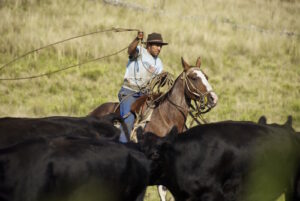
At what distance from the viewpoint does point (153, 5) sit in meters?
25.0

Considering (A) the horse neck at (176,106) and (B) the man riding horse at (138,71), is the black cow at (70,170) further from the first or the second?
(B) the man riding horse at (138,71)

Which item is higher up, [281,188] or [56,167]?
[56,167]

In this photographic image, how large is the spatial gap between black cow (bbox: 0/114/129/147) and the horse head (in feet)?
4.61

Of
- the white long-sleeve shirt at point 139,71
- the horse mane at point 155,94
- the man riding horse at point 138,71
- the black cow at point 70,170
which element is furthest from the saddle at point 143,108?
the black cow at point 70,170

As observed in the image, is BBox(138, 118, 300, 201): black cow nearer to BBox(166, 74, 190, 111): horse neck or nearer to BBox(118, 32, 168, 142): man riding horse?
BBox(166, 74, 190, 111): horse neck

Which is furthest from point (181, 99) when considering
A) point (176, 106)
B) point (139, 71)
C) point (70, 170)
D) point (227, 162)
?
point (70, 170)

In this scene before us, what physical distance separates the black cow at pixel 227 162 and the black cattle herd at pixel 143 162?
0.01m

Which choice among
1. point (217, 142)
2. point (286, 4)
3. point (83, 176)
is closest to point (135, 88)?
point (217, 142)

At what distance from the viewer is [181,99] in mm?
9359

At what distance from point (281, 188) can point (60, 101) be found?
8746 millimetres

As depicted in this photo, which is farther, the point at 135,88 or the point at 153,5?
the point at 153,5

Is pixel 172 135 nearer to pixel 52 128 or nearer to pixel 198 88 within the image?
pixel 52 128

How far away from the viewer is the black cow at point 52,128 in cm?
773

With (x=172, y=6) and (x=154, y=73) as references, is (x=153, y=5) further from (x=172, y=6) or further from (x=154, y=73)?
(x=154, y=73)
